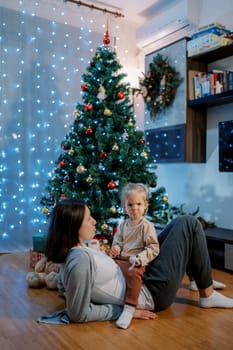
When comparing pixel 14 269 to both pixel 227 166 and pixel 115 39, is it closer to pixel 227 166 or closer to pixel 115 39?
pixel 227 166

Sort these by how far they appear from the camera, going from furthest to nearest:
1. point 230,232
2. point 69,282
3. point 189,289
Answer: point 230,232 < point 189,289 < point 69,282

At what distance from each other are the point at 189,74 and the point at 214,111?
0.45 metres

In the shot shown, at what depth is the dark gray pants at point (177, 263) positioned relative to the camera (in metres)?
A: 1.83

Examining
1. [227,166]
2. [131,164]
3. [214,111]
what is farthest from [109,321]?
[214,111]

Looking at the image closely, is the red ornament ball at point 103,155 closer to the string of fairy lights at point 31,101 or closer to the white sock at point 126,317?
the string of fairy lights at point 31,101

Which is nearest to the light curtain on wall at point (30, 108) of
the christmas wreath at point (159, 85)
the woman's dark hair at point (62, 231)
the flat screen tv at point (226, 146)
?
the christmas wreath at point (159, 85)

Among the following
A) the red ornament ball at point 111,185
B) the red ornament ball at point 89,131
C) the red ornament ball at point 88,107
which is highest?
the red ornament ball at point 88,107

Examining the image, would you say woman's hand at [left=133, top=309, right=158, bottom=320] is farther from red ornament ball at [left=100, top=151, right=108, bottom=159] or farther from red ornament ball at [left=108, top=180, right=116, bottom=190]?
red ornament ball at [left=100, top=151, right=108, bottom=159]

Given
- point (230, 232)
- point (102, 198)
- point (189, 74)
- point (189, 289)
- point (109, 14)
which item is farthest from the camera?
point (109, 14)

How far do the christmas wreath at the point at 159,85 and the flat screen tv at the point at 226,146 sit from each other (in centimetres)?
67

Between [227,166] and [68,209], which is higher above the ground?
[227,166]

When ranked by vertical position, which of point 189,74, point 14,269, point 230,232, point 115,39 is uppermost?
point 115,39

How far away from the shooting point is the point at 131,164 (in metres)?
2.97

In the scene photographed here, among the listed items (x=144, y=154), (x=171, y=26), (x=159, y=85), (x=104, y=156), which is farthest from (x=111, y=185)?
(x=171, y=26)
